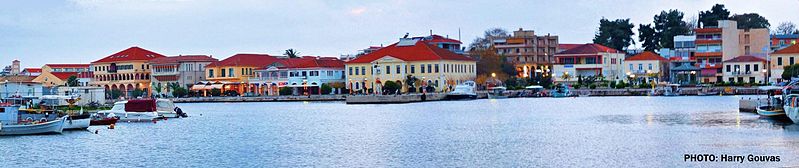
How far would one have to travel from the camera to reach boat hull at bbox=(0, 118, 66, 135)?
1528 inches

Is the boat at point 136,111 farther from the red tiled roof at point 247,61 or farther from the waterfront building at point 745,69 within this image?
the waterfront building at point 745,69

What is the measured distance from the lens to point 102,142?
38969mm

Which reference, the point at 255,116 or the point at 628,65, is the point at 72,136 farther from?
the point at 628,65

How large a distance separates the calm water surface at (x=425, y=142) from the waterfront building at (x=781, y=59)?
3164 centimetres

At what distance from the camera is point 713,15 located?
106 meters

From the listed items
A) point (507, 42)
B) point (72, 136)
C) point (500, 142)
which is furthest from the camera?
point (507, 42)

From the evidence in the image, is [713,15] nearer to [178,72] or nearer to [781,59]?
[781,59]

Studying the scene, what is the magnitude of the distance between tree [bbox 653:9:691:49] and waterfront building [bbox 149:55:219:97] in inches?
1643

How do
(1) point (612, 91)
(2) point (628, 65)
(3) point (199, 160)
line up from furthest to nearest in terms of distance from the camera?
(2) point (628, 65) → (1) point (612, 91) → (3) point (199, 160)

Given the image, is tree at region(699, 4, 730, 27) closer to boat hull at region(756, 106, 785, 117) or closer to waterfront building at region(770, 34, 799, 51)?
waterfront building at region(770, 34, 799, 51)

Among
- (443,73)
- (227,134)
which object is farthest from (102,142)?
(443,73)

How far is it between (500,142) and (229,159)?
29.4 feet

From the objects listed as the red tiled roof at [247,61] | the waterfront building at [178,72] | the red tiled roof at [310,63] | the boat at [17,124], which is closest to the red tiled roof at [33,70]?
the waterfront building at [178,72]

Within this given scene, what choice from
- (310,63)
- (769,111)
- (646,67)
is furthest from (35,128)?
(646,67)
